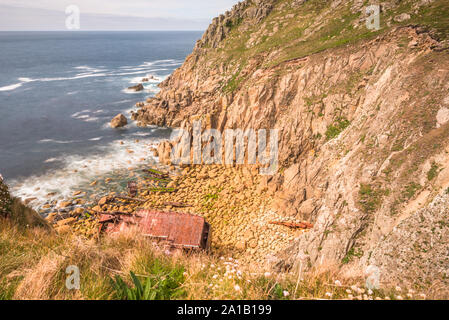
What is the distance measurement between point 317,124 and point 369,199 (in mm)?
12003

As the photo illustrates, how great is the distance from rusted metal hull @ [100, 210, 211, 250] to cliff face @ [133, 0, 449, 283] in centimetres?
606

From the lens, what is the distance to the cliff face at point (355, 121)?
10.5m

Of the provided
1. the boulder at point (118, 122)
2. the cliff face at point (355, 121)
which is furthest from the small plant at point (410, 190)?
the boulder at point (118, 122)

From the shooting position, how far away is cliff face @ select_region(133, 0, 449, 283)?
10461 mm

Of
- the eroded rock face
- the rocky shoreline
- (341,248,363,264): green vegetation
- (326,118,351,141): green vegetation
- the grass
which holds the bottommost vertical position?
the rocky shoreline

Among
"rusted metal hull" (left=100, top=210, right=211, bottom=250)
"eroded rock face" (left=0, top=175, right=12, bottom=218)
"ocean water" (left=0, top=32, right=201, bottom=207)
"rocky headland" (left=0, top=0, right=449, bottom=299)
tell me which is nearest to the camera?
"eroded rock face" (left=0, top=175, right=12, bottom=218)

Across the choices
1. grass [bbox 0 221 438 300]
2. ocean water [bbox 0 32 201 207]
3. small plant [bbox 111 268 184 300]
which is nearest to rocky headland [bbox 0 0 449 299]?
grass [bbox 0 221 438 300]

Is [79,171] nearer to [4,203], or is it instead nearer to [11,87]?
[4,203]

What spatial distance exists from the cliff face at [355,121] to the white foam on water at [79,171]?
36.5 ft

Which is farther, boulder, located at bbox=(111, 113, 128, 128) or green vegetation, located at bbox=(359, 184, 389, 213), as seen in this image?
boulder, located at bbox=(111, 113, 128, 128)

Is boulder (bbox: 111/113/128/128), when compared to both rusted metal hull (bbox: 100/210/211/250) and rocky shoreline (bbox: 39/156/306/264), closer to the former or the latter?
rocky shoreline (bbox: 39/156/306/264)

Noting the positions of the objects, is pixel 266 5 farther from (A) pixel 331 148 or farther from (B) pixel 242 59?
(A) pixel 331 148

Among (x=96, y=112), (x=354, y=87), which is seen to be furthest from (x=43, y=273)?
(x=96, y=112)

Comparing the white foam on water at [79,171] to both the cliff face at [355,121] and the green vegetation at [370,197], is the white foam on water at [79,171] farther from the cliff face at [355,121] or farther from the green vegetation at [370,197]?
the green vegetation at [370,197]
